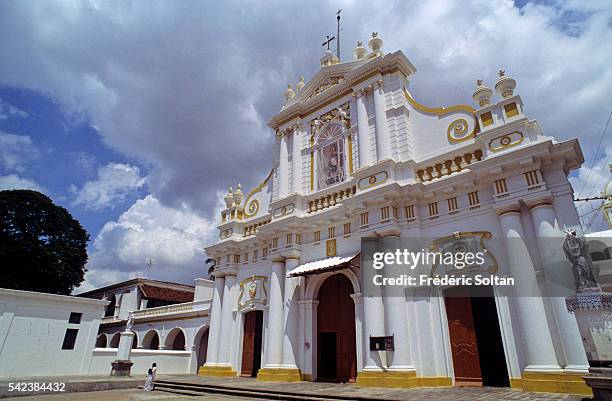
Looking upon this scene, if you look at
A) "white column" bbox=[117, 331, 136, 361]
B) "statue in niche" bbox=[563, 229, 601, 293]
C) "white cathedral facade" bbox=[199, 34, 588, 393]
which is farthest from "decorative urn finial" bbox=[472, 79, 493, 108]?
"white column" bbox=[117, 331, 136, 361]

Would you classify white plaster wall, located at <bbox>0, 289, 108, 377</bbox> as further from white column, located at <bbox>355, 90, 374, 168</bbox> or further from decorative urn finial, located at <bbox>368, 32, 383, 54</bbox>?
decorative urn finial, located at <bbox>368, 32, 383, 54</bbox>

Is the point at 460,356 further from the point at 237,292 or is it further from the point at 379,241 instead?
the point at 237,292

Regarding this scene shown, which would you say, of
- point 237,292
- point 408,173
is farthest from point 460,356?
point 237,292

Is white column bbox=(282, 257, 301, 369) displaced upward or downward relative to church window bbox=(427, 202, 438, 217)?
downward

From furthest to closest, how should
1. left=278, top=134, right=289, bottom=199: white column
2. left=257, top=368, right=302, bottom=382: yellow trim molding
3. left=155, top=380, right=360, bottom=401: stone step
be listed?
left=278, top=134, right=289, bottom=199: white column < left=257, top=368, right=302, bottom=382: yellow trim molding < left=155, top=380, right=360, bottom=401: stone step

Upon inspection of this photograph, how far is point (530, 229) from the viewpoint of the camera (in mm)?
9242

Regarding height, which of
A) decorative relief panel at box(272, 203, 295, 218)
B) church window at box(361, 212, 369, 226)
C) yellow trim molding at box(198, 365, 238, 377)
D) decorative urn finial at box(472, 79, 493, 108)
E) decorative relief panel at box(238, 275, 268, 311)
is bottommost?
yellow trim molding at box(198, 365, 238, 377)

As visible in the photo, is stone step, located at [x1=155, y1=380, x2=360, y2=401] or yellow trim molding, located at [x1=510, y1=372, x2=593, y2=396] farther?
stone step, located at [x1=155, y1=380, x2=360, y2=401]

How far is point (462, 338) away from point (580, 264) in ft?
13.0

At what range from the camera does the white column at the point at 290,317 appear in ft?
41.7

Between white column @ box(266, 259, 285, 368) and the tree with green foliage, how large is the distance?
20585 millimetres

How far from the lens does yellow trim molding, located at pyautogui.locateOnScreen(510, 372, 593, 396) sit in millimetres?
7320

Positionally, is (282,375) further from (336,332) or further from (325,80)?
(325,80)

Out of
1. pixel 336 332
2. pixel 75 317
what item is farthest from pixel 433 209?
pixel 75 317
